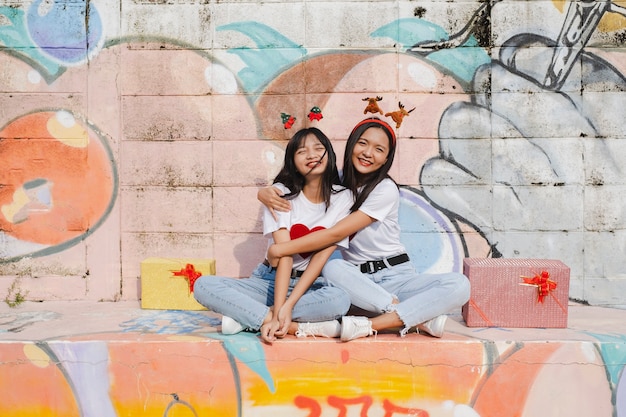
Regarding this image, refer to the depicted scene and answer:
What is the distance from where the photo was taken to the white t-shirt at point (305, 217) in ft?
10.6

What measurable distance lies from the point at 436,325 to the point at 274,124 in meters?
1.82

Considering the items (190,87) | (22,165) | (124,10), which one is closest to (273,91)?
(190,87)

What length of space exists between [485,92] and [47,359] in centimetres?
309

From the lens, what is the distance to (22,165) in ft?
13.8

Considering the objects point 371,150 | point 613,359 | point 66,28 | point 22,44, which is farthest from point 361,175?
point 22,44

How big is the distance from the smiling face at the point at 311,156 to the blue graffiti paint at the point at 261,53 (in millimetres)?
1071

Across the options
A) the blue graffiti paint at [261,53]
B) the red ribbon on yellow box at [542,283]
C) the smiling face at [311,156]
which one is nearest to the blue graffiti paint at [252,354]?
the smiling face at [311,156]

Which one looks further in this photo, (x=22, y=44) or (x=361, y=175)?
(x=22, y=44)

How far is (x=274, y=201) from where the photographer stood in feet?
10.6

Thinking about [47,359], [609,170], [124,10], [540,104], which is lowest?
[47,359]

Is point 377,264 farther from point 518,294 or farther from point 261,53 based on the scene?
point 261,53

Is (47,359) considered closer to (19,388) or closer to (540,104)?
(19,388)

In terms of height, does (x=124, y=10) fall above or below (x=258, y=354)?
above

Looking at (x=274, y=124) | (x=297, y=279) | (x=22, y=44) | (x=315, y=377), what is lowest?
(x=315, y=377)
